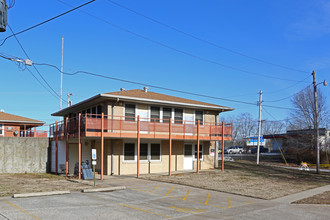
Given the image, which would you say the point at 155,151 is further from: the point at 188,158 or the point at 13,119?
the point at 13,119

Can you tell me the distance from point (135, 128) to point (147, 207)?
1017 centimetres

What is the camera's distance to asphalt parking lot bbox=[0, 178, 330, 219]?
9898 mm

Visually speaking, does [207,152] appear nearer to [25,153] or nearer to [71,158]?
[71,158]

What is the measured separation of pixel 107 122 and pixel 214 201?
30.9 feet

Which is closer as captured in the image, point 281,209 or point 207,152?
point 281,209

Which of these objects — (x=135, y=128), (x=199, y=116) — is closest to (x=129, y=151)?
(x=135, y=128)

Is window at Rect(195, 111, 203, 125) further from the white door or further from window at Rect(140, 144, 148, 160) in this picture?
window at Rect(140, 144, 148, 160)

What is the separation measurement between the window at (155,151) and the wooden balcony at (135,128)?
1202 mm

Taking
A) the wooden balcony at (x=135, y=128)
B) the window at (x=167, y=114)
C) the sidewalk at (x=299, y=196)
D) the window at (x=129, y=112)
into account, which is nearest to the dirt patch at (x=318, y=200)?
the sidewalk at (x=299, y=196)

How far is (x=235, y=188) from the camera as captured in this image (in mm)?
16281

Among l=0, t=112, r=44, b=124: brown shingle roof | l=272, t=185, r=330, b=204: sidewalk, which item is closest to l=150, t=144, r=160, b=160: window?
l=272, t=185, r=330, b=204: sidewalk

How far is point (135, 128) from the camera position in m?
21.2

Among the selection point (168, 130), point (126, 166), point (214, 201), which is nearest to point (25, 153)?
point (126, 166)

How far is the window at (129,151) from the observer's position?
22.2 metres
